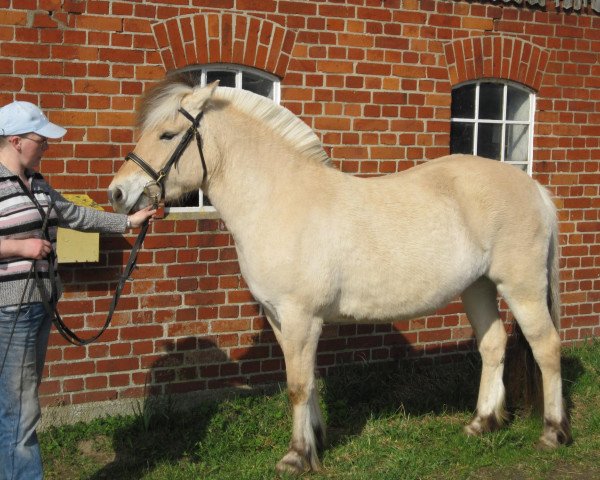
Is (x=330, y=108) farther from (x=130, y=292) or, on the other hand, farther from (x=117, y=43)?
(x=130, y=292)

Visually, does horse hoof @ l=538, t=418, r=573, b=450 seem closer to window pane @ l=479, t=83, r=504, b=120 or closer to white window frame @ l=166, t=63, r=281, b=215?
white window frame @ l=166, t=63, r=281, b=215

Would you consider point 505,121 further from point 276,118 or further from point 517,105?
point 276,118

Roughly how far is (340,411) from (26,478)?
2695 millimetres

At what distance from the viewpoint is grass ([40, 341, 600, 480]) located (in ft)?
15.6

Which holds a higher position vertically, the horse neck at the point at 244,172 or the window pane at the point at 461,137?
the window pane at the point at 461,137

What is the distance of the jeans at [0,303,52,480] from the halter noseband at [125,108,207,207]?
92 centimetres

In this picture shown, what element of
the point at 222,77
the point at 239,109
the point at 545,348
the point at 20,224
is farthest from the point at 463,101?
the point at 20,224

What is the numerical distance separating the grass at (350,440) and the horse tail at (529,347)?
7.1 inches

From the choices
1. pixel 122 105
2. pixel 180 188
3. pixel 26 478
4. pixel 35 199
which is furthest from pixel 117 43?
pixel 26 478

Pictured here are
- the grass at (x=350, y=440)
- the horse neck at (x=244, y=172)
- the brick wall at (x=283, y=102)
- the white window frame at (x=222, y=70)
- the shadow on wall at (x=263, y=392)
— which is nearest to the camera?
the horse neck at (x=244, y=172)

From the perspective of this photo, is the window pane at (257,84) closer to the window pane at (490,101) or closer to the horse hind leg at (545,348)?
the window pane at (490,101)

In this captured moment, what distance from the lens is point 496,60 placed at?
22.1 ft

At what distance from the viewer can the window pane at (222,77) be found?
19.2 ft

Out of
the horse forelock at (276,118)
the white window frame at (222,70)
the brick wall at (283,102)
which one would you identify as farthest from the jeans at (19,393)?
the white window frame at (222,70)
